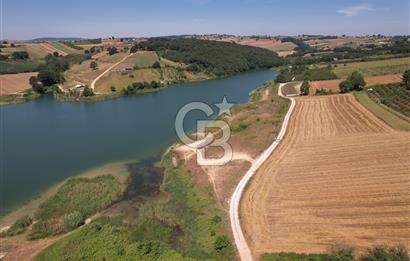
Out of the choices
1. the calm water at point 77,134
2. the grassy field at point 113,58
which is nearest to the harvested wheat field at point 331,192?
the calm water at point 77,134

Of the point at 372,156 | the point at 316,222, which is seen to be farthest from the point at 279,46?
the point at 316,222

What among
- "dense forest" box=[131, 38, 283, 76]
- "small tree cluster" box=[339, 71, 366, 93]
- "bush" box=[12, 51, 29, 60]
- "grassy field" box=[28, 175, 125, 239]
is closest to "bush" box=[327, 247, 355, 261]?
"grassy field" box=[28, 175, 125, 239]

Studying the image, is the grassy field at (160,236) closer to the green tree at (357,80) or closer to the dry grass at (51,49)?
the green tree at (357,80)

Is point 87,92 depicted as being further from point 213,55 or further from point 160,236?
point 160,236

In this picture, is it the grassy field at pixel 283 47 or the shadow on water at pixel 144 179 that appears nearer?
the shadow on water at pixel 144 179

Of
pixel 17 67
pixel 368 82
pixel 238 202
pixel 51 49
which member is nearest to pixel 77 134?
pixel 238 202

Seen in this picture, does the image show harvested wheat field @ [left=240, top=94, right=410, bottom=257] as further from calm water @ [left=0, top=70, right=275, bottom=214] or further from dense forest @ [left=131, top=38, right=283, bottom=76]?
dense forest @ [left=131, top=38, right=283, bottom=76]

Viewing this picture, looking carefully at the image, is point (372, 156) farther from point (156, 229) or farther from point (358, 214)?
point (156, 229)
